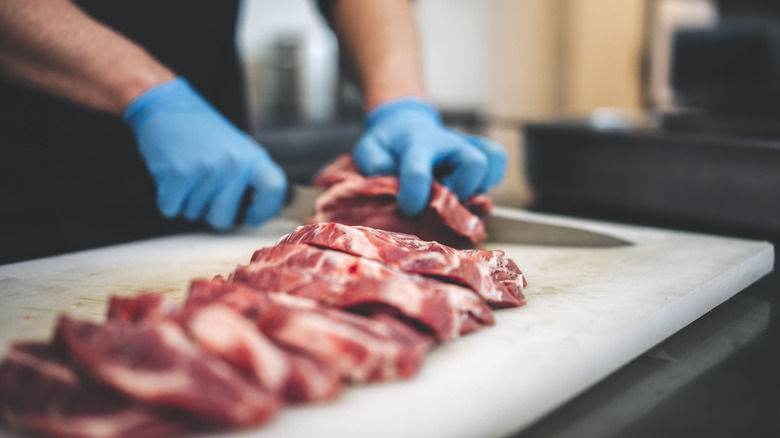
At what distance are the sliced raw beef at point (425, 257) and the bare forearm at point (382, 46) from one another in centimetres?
114

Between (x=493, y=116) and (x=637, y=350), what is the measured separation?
5.86m

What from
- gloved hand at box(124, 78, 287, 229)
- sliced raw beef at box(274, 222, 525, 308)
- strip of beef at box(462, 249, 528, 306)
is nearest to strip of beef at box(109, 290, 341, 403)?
sliced raw beef at box(274, 222, 525, 308)

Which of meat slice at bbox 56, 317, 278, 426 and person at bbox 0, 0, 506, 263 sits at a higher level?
person at bbox 0, 0, 506, 263

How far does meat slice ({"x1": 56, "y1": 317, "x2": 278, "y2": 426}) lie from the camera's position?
0.90m

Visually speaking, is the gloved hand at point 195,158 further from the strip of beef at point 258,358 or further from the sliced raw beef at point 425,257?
the strip of beef at point 258,358

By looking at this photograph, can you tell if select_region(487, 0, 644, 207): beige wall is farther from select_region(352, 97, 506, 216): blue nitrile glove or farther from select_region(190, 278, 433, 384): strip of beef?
select_region(190, 278, 433, 384): strip of beef

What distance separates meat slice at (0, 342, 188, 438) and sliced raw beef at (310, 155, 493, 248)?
3.75ft

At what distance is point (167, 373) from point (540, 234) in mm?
1371

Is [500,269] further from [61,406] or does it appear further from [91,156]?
[91,156]

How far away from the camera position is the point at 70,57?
6.13 feet

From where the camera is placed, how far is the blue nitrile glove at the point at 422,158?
76.1 inches

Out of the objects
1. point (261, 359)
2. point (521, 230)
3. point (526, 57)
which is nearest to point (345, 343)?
point (261, 359)

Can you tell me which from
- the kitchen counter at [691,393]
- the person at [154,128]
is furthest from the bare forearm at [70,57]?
the kitchen counter at [691,393]

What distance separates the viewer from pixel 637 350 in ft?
4.21
